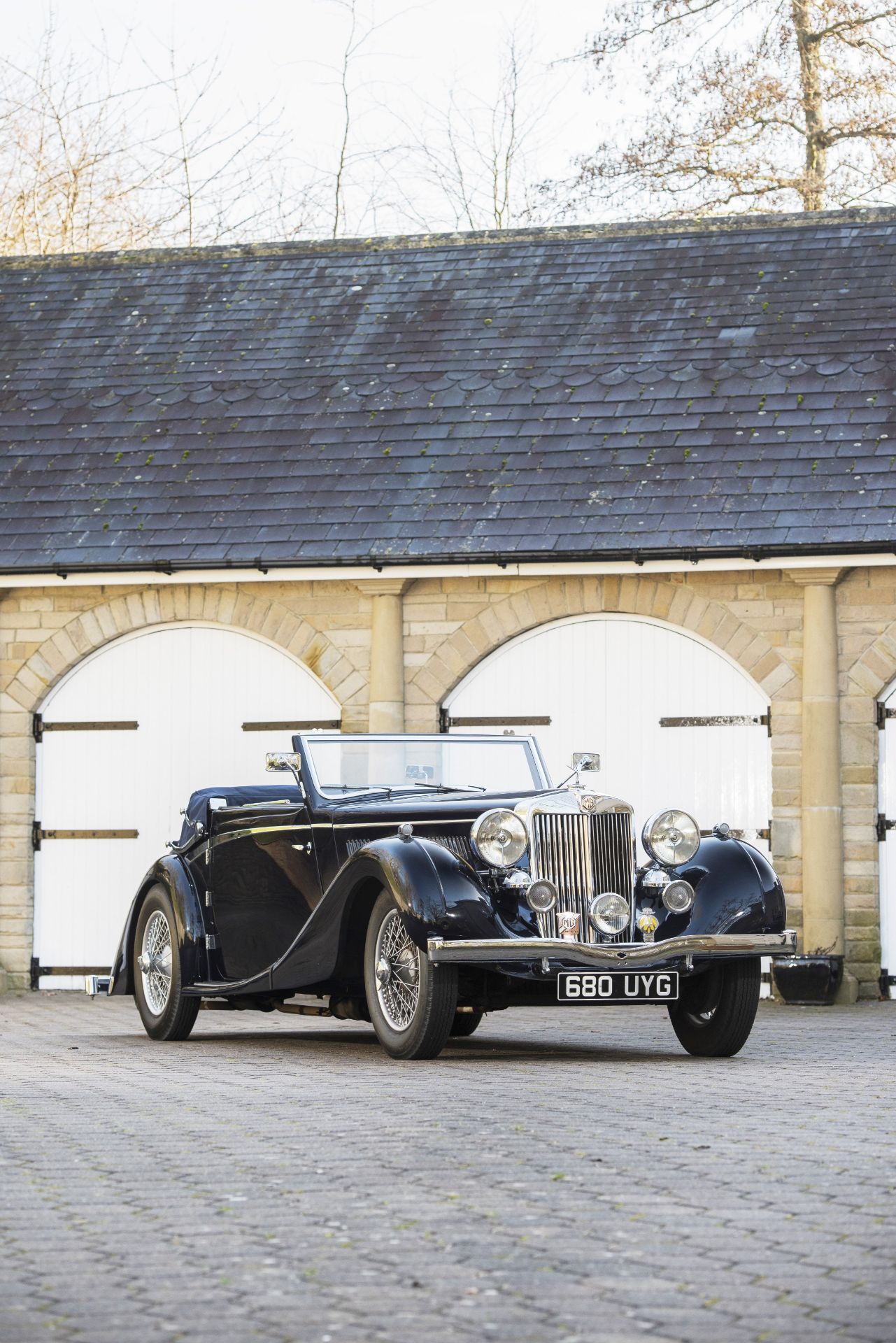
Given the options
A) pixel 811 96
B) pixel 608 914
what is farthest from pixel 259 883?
pixel 811 96

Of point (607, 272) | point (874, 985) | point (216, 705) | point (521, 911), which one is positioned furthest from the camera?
point (607, 272)

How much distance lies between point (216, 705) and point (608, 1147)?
30.3ft

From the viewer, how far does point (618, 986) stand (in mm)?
8820

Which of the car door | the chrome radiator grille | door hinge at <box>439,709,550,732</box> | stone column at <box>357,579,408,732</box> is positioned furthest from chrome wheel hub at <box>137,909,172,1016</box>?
door hinge at <box>439,709,550,732</box>

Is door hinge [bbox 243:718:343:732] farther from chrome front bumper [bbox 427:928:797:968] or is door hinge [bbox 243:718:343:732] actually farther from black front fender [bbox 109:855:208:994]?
chrome front bumper [bbox 427:928:797:968]

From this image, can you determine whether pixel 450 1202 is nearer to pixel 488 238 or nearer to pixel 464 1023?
pixel 464 1023

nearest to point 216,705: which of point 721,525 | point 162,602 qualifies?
point 162,602

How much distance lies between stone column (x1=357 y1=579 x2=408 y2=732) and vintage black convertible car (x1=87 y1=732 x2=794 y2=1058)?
12.4 ft

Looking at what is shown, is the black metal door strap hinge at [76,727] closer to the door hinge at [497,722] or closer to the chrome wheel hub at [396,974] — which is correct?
the door hinge at [497,722]

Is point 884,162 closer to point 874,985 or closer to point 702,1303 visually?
point 874,985

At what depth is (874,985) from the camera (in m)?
13.7

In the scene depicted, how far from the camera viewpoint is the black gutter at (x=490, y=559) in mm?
13469

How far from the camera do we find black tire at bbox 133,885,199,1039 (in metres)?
10.5

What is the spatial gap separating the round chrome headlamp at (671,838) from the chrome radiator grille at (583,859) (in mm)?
183
